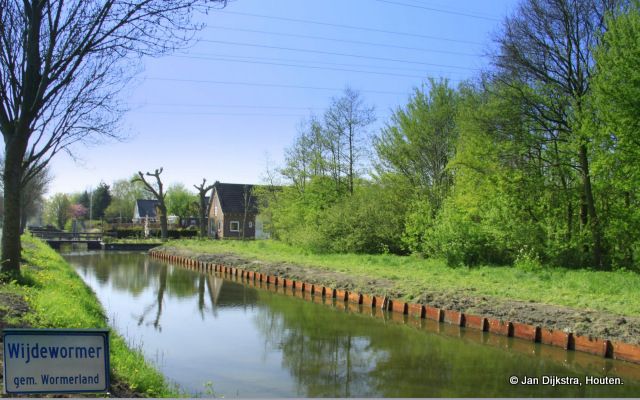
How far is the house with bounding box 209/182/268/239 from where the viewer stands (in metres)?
58.0

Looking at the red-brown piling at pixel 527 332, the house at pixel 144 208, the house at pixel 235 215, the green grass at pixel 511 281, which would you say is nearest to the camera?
the red-brown piling at pixel 527 332

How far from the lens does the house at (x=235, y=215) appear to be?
5802cm

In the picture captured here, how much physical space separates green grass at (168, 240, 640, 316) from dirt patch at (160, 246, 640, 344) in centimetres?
36

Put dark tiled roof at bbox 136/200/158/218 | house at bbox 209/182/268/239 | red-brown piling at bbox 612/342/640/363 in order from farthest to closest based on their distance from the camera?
dark tiled roof at bbox 136/200/158/218 < house at bbox 209/182/268/239 < red-brown piling at bbox 612/342/640/363

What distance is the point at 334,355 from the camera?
36.5 feet

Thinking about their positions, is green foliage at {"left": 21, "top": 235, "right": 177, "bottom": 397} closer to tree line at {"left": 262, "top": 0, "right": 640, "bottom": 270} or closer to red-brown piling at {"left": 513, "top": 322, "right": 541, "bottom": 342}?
red-brown piling at {"left": 513, "top": 322, "right": 541, "bottom": 342}

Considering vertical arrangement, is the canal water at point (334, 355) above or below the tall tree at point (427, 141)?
below

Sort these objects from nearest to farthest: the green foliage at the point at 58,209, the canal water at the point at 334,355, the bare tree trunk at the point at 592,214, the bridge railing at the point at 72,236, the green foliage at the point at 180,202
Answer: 1. the canal water at the point at 334,355
2. the bare tree trunk at the point at 592,214
3. the bridge railing at the point at 72,236
4. the green foliage at the point at 180,202
5. the green foliage at the point at 58,209

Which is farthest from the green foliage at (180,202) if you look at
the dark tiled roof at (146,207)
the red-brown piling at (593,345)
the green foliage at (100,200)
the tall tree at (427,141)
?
the red-brown piling at (593,345)

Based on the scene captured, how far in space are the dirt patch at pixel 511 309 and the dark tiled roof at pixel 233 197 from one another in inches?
1467

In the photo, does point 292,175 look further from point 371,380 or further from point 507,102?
point 371,380

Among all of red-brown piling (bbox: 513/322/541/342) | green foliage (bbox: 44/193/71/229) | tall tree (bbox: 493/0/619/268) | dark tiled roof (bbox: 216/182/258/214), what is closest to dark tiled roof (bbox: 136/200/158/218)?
green foliage (bbox: 44/193/71/229)

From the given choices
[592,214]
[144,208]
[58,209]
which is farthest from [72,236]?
[592,214]

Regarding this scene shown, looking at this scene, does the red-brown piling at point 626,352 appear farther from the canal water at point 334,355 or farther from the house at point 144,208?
the house at point 144,208
